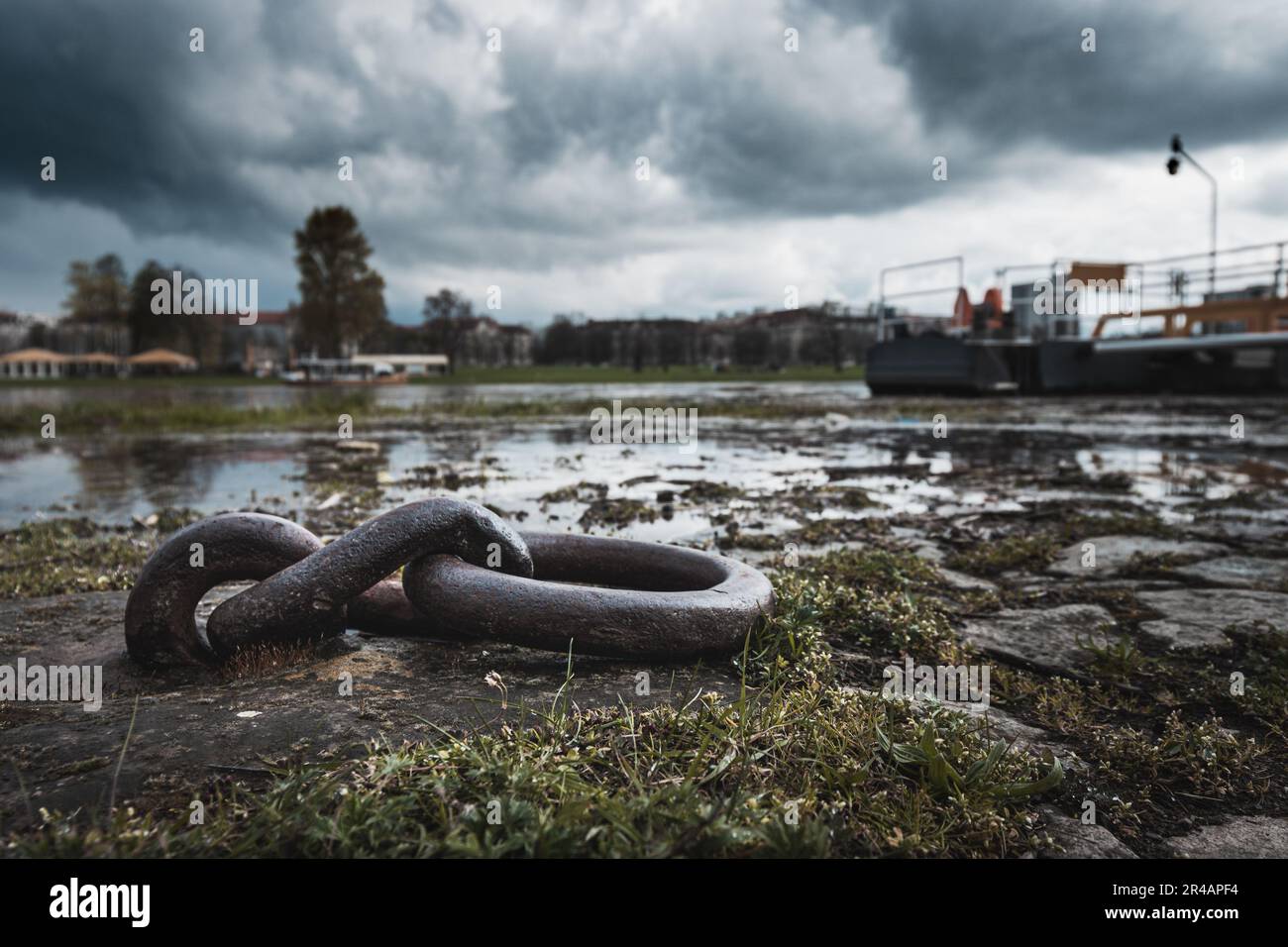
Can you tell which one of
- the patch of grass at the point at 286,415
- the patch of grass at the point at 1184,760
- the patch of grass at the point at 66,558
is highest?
the patch of grass at the point at 286,415

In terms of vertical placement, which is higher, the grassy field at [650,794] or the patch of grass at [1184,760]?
the grassy field at [650,794]

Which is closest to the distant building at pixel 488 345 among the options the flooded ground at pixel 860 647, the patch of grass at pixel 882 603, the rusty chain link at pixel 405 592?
the flooded ground at pixel 860 647

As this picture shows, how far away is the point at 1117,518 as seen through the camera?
5375mm

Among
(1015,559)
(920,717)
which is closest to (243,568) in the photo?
(920,717)

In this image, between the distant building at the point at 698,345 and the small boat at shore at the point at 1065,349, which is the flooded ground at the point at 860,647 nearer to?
the small boat at shore at the point at 1065,349

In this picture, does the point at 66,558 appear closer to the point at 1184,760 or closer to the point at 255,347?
the point at 1184,760

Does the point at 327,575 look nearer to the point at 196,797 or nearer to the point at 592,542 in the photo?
the point at 196,797

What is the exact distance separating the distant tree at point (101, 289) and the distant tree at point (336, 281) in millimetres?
23330

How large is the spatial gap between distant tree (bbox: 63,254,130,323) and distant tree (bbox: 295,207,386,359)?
76.5 feet

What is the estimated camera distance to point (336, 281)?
58812 mm

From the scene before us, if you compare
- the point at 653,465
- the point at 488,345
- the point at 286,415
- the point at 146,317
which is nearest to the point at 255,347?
the point at 488,345

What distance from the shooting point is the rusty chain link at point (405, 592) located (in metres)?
2.27

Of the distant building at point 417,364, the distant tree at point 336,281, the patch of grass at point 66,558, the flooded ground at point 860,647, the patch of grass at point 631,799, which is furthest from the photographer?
the distant building at point 417,364

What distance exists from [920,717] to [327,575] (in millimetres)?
1597
